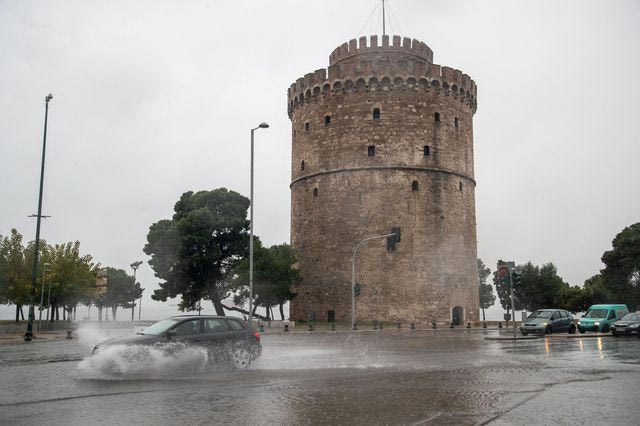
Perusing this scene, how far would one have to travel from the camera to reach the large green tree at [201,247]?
139ft

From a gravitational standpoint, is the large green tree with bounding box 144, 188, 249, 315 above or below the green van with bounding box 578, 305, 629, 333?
above

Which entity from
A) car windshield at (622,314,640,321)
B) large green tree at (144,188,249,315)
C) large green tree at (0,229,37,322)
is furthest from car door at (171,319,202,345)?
large green tree at (0,229,37,322)

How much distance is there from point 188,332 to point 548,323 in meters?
20.0

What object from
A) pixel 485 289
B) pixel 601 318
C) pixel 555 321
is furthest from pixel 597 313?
pixel 485 289

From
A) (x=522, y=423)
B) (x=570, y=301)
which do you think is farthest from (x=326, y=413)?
(x=570, y=301)

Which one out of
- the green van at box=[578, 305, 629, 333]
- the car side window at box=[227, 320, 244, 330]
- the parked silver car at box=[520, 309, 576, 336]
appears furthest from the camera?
the green van at box=[578, 305, 629, 333]

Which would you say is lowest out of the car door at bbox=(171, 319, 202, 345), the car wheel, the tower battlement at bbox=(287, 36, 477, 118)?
the car wheel

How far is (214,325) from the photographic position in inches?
495

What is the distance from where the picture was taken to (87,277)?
56.0 meters

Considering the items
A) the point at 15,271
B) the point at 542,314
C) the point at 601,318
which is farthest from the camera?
the point at 15,271

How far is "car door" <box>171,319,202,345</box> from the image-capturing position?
1179cm

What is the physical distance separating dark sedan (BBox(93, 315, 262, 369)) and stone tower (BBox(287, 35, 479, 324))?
91.0 feet

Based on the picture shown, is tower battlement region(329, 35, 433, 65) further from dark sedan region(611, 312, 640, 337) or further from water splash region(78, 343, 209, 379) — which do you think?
water splash region(78, 343, 209, 379)

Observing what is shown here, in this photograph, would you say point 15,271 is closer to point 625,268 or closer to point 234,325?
point 234,325
